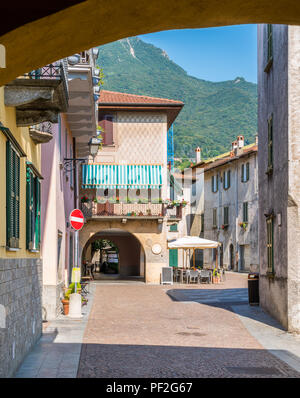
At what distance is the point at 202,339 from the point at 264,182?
6.41 meters

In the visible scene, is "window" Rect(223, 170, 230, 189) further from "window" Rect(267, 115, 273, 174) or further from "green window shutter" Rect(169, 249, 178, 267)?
"window" Rect(267, 115, 273, 174)

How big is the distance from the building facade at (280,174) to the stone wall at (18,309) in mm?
5374

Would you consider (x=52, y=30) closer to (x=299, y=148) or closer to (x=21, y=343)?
(x=21, y=343)

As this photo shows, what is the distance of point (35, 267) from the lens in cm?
1088

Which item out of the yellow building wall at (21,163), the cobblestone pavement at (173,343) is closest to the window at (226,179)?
the cobblestone pavement at (173,343)

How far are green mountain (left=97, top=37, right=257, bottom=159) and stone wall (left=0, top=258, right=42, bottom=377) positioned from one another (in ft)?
244

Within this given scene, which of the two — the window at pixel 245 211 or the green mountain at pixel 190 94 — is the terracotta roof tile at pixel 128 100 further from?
the green mountain at pixel 190 94

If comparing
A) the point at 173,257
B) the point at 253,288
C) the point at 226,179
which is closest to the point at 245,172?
the point at 226,179

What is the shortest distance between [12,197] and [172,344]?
4809mm

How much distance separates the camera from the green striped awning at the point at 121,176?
30891mm

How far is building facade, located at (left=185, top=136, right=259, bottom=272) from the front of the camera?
44.5 metres

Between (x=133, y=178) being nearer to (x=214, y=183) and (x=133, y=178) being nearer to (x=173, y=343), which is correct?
(x=173, y=343)
